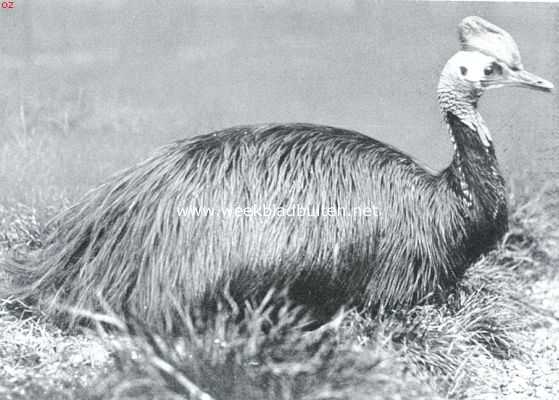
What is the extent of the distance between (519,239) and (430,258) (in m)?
1.16

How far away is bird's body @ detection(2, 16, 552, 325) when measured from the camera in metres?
2.75

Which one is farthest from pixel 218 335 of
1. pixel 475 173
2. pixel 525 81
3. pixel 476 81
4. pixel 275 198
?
pixel 525 81

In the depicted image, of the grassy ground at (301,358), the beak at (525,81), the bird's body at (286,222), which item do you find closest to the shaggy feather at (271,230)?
the bird's body at (286,222)

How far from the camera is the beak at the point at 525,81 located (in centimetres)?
293

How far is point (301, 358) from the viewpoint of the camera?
266 centimetres

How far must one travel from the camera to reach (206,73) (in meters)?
3.29

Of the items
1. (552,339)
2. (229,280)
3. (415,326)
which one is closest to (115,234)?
(229,280)

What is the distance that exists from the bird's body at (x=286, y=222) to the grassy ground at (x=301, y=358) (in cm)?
13

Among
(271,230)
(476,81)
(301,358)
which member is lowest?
(301,358)

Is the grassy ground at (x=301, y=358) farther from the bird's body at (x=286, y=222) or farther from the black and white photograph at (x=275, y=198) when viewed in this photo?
the bird's body at (x=286, y=222)

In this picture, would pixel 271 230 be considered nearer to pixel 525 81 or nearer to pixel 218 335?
pixel 218 335

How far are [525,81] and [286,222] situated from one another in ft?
3.88

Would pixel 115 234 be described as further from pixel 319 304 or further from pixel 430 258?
pixel 430 258

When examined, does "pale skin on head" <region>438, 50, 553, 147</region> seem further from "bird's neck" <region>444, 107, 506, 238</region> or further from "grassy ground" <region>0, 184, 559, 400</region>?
"grassy ground" <region>0, 184, 559, 400</region>
